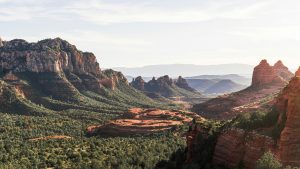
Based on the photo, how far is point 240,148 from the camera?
66625 mm

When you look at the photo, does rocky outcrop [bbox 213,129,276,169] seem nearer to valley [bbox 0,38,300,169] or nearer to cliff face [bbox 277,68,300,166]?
valley [bbox 0,38,300,169]

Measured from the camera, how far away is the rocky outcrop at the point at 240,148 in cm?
6228

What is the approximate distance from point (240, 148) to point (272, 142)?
681 centimetres

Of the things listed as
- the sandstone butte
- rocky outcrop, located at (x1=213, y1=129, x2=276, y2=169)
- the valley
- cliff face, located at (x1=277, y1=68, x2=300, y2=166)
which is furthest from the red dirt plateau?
cliff face, located at (x1=277, y1=68, x2=300, y2=166)

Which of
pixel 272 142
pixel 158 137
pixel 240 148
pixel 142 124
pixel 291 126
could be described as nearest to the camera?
pixel 291 126

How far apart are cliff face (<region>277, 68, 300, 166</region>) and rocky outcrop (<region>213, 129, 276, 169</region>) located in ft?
5.94

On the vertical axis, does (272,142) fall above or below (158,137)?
above

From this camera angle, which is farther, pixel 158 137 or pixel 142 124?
pixel 142 124

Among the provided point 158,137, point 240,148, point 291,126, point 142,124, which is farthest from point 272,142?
point 142,124

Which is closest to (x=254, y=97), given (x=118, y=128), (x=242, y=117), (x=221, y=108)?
(x=221, y=108)

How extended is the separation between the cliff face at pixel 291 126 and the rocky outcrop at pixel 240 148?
1812 mm

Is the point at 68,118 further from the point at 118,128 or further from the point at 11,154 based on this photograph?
→ the point at 11,154

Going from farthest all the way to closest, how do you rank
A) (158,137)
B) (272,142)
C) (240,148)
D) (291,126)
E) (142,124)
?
(142,124) → (158,137) → (240,148) → (272,142) → (291,126)

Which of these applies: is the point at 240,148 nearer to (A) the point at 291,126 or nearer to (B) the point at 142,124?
(A) the point at 291,126
